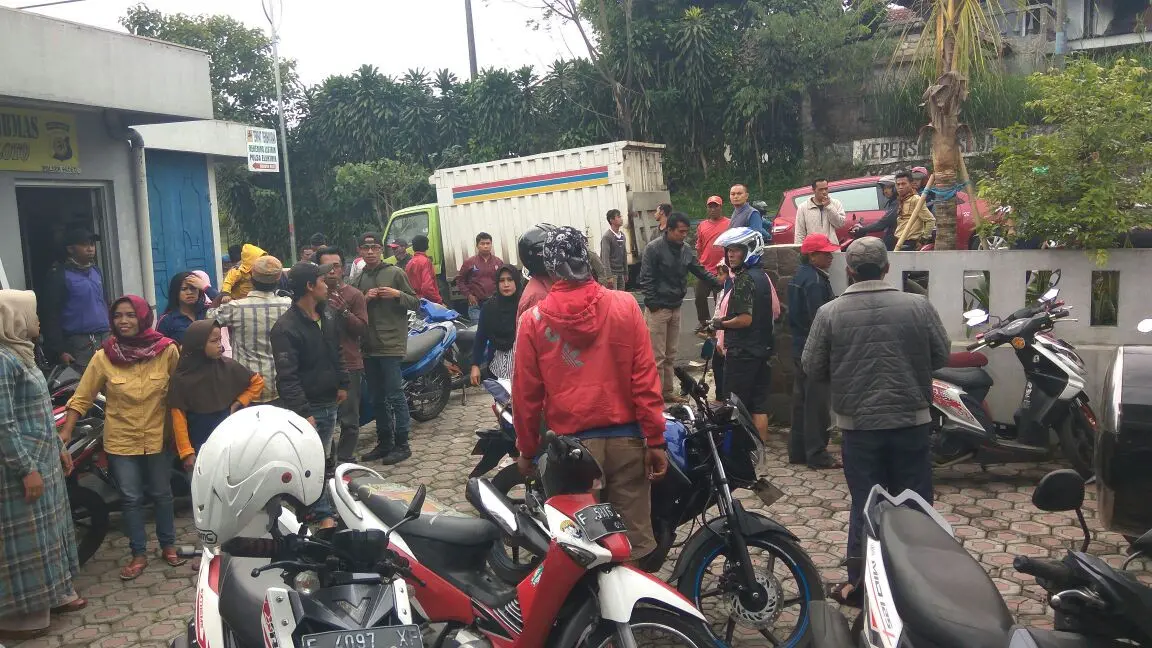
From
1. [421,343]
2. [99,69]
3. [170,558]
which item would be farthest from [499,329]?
[99,69]

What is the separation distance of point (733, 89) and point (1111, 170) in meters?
15.0

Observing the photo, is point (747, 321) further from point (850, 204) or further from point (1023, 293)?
point (850, 204)

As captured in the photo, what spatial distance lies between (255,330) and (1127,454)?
4.98 m

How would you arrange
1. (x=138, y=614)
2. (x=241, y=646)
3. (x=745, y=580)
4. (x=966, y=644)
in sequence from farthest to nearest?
(x=138, y=614) < (x=745, y=580) < (x=241, y=646) < (x=966, y=644)

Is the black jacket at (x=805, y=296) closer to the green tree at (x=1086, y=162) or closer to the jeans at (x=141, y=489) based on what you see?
the green tree at (x=1086, y=162)

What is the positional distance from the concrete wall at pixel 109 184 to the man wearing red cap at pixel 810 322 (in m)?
7.43

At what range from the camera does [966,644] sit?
218cm

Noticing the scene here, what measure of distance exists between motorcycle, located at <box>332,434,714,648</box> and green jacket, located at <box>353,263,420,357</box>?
11.3ft

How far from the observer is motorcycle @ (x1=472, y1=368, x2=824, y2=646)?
12.9ft

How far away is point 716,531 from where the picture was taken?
3945 mm

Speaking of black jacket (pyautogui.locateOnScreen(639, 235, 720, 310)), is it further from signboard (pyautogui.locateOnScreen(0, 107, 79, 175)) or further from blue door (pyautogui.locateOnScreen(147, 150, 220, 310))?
A: blue door (pyautogui.locateOnScreen(147, 150, 220, 310))

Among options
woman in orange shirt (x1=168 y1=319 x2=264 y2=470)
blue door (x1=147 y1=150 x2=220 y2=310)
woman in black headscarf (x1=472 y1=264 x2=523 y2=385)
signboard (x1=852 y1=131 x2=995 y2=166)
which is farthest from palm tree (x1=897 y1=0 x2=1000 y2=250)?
signboard (x1=852 y1=131 x2=995 y2=166)

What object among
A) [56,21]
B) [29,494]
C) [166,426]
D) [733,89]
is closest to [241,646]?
[29,494]

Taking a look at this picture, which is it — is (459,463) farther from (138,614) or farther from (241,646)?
(241,646)
